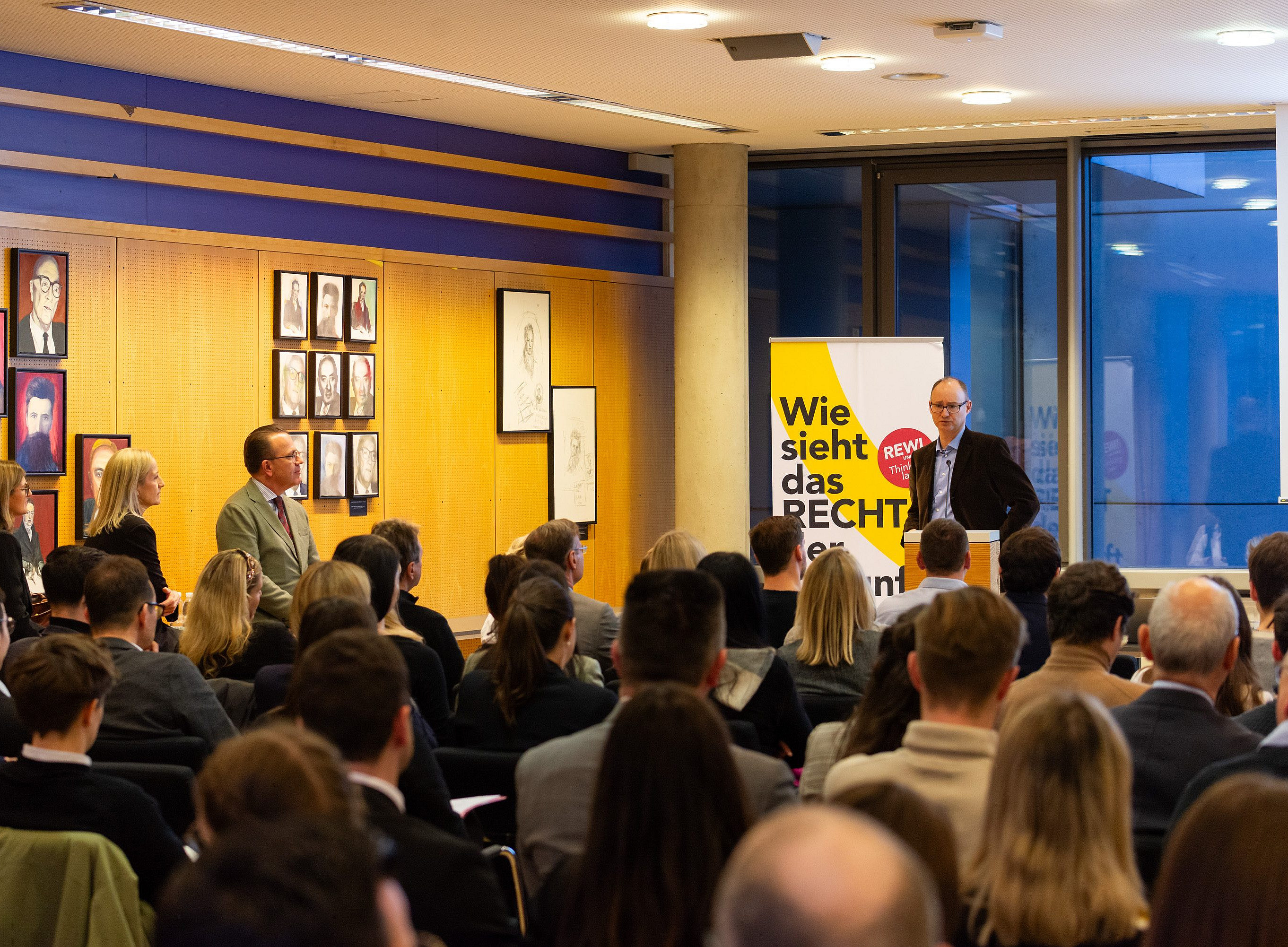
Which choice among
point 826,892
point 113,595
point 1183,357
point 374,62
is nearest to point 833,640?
point 113,595

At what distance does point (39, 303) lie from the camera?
23.1 feet

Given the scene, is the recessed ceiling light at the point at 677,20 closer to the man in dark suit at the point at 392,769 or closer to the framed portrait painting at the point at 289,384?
the framed portrait painting at the point at 289,384

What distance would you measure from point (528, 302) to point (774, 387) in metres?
1.69

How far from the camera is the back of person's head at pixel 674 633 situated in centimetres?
288

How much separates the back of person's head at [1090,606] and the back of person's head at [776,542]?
166cm

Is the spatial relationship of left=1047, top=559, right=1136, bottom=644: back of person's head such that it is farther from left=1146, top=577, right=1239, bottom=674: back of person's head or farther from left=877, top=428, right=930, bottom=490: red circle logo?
left=877, top=428, right=930, bottom=490: red circle logo

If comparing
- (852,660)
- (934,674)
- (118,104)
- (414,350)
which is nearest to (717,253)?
(414,350)

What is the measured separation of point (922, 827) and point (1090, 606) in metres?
2.19

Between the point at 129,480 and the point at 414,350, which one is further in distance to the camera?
the point at 414,350

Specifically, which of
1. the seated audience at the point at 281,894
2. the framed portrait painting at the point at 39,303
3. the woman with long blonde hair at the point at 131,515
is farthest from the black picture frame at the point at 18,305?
the seated audience at the point at 281,894

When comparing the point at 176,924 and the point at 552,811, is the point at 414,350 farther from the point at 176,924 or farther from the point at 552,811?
the point at 176,924

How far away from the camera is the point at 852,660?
15.0ft

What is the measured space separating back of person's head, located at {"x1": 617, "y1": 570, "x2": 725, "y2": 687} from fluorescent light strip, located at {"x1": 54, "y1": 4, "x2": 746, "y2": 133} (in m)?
4.55

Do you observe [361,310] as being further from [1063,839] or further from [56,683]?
[1063,839]
